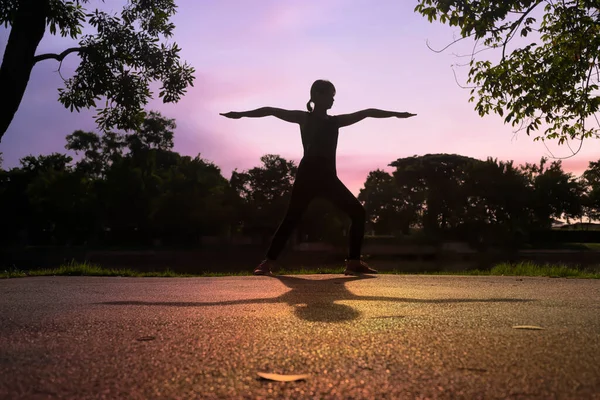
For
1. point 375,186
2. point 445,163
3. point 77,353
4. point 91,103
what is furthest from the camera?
point 375,186

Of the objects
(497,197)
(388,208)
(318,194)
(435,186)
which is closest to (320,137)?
(318,194)

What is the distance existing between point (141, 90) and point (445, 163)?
56622 mm

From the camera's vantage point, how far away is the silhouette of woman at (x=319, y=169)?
21.8ft

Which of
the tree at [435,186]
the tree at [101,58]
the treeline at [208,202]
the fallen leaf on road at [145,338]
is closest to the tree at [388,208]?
the tree at [435,186]

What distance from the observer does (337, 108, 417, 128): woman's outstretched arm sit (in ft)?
22.5

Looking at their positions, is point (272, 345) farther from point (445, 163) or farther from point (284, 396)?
point (445, 163)

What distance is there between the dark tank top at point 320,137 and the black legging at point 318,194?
0.29 ft

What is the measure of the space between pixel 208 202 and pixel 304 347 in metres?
44.9

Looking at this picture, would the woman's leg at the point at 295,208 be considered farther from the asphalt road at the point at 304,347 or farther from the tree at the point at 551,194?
the tree at the point at 551,194

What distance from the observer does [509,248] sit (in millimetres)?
29203

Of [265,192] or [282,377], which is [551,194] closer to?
[265,192]

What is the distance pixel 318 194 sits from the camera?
265 inches

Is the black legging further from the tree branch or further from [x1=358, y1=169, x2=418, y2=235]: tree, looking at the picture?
[x1=358, y1=169, x2=418, y2=235]: tree

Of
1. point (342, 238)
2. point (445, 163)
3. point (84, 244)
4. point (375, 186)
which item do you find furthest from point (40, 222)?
point (445, 163)
